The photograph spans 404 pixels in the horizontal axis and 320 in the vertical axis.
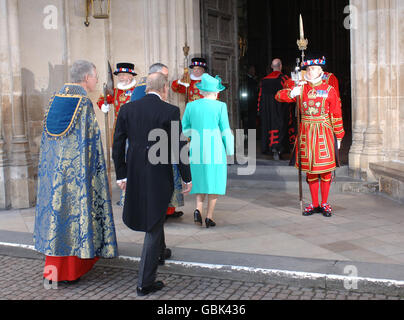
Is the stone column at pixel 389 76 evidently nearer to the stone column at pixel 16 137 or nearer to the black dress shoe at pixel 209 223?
the black dress shoe at pixel 209 223

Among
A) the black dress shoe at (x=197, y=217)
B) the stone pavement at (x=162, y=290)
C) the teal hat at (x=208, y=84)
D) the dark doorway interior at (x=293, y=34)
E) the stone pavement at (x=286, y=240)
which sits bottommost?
the stone pavement at (x=162, y=290)

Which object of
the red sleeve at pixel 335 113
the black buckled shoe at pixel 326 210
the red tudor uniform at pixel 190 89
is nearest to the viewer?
the red sleeve at pixel 335 113

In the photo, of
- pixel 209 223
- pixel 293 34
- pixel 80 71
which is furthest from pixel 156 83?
pixel 293 34

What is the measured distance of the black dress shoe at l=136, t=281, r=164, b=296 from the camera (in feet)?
13.9

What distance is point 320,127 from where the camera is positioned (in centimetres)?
643

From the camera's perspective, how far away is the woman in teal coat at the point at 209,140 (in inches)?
235

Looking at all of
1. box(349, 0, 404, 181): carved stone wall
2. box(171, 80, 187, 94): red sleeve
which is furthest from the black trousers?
box(171, 80, 187, 94): red sleeve

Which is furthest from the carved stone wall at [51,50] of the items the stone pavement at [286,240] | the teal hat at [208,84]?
the teal hat at [208,84]

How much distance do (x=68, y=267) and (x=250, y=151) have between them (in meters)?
6.21

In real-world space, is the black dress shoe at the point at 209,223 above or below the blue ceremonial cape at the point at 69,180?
below

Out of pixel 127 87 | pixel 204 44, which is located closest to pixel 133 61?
pixel 204 44

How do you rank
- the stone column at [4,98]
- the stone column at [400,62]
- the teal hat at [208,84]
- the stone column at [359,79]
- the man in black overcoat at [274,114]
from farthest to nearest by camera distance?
the man in black overcoat at [274,114] → the stone column at [359,79] → the stone column at [400,62] → the stone column at [4,98] → the teal hat at [208,84]

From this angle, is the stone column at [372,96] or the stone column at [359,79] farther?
the stone column at [359,79]

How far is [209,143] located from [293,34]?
38.7ft
